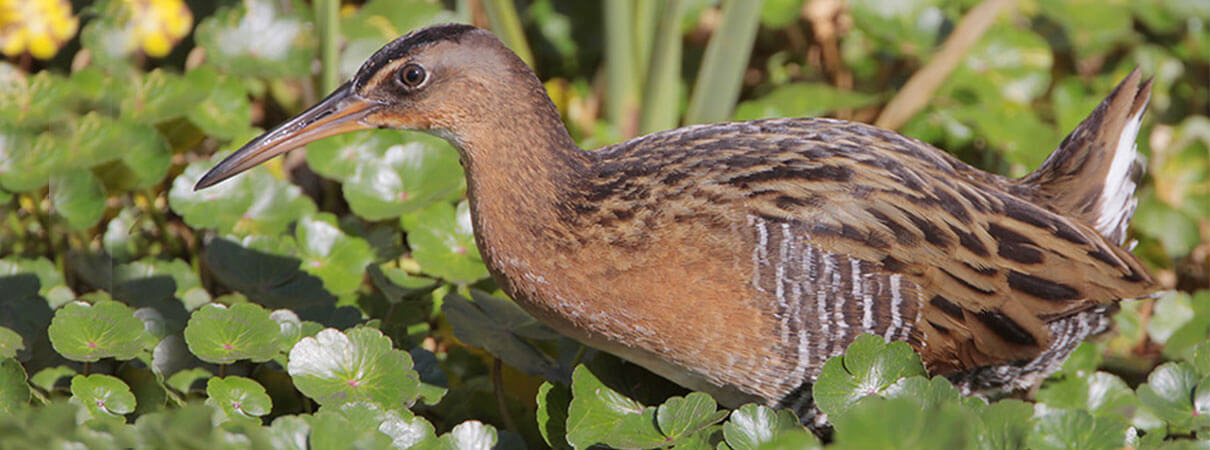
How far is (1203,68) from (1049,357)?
2.15 metres

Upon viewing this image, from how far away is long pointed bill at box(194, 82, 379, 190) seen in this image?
2318 mm

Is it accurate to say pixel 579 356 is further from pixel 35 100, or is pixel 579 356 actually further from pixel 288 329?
pixel 35 100

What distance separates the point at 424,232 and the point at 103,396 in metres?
0.83

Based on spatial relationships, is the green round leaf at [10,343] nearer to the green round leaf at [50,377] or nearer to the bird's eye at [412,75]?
the green round leaf at [50,377]

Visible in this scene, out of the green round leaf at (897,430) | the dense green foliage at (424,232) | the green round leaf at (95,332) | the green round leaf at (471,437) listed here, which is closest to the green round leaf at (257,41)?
the dense green foliage at (424,232)

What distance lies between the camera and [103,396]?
234cm

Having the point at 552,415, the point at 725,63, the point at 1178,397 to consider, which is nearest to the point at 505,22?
the point at 725,63

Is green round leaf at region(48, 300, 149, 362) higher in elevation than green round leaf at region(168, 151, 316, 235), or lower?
higher

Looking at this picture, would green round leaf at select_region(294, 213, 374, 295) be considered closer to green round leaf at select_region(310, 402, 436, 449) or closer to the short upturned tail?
green round leaf at select_region(310, 402, 436, 449)

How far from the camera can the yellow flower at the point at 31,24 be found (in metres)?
3.22

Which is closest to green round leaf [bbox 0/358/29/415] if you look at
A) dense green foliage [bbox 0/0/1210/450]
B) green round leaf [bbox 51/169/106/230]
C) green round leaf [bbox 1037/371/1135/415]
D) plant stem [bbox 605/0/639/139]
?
dense green foliage [bbox 0/0/1210/450]

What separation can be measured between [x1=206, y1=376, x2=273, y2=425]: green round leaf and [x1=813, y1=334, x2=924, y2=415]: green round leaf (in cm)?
99

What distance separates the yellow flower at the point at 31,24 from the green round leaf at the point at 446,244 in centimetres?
107

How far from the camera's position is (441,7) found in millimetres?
3756
